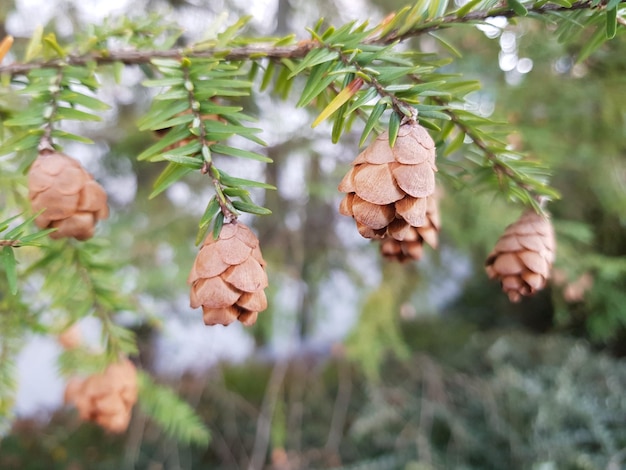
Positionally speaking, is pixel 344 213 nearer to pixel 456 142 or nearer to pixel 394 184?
pixel 394 184

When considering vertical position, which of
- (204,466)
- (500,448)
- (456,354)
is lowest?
(204,466)

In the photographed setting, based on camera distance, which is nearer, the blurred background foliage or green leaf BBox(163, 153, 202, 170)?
green leaf BBox(163, 153, 202, 170)

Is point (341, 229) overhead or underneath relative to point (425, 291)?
overhead

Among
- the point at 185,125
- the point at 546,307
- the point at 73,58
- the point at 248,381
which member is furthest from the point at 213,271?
the point at 546,307

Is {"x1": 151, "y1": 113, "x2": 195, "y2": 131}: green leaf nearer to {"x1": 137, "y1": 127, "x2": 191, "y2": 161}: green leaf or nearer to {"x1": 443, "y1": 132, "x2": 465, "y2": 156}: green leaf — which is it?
{"x1": 137, "y1": 127, "x2": 191, "y2": 161}: green leaf

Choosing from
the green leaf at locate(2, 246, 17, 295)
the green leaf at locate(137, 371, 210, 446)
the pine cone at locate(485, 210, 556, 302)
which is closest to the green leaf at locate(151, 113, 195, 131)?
the green leaf at locate(2, 246, 17, 295)

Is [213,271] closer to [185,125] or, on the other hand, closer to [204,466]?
[185,125]

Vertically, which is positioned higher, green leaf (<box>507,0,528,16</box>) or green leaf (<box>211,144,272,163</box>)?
green leaf (<box>507,0,528,16</box>)
